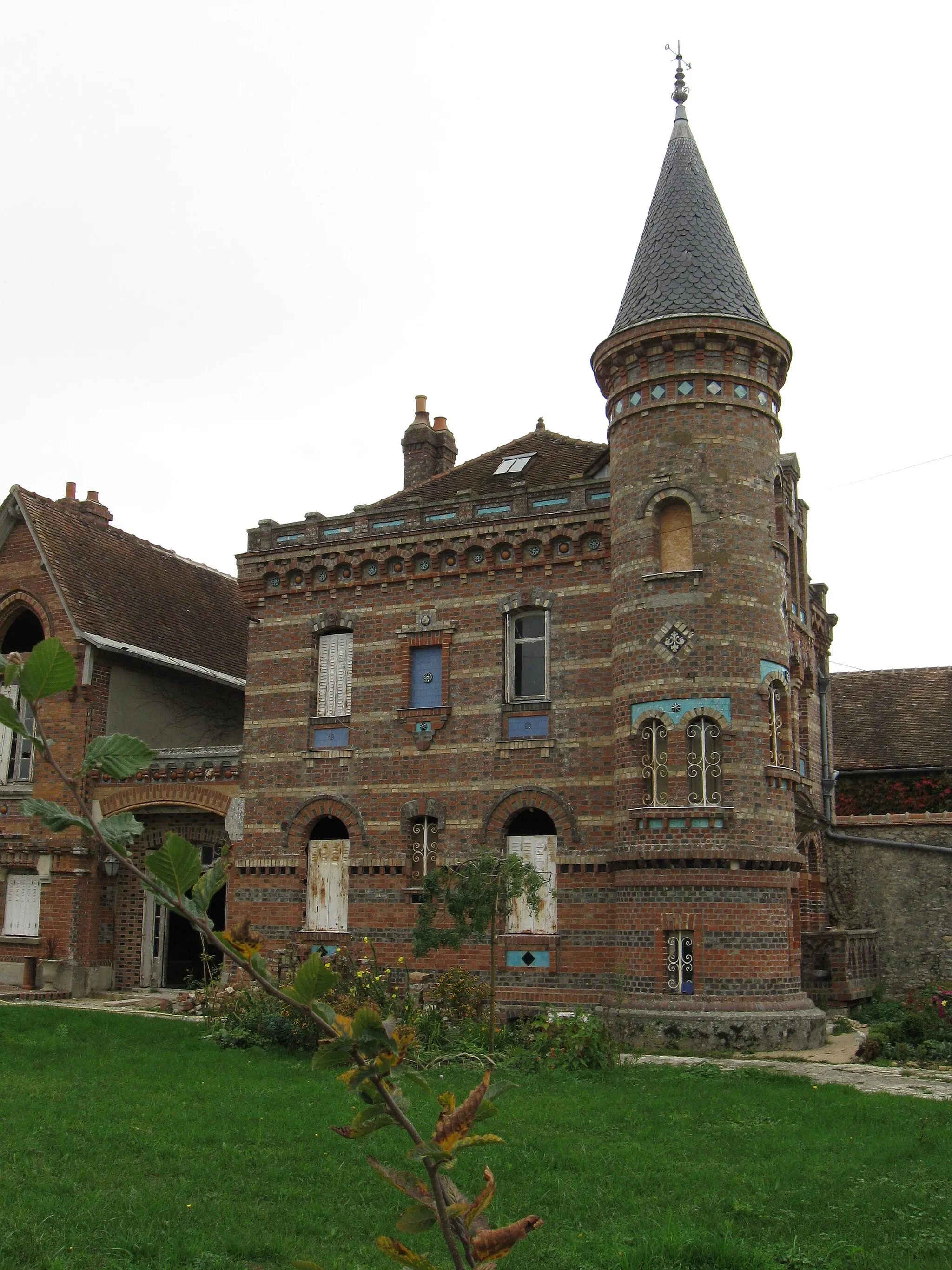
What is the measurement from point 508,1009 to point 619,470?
9.06m

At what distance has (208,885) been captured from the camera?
2916 mm

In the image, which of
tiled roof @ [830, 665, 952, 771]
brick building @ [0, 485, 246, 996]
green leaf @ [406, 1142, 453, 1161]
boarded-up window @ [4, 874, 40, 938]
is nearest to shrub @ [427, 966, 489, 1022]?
brick building @ [0, 485, 246, 996]

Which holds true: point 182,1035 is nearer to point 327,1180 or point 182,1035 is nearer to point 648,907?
point 648,907

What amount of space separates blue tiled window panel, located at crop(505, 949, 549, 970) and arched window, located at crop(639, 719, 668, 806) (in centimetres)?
330

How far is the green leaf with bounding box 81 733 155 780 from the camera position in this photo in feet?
9.80

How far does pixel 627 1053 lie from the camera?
17422mm

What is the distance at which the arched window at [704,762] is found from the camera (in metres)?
18.8

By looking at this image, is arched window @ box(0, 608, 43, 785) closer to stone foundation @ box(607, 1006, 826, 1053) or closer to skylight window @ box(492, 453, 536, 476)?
skylight window @ box(492, 453, 536, 476)

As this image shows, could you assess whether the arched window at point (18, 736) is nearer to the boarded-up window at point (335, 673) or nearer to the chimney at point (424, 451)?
the boarded-up window at point (335, 673)

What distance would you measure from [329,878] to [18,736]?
7626 millimetres

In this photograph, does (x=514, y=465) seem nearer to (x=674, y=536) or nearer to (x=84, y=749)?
(x=674, y=536)

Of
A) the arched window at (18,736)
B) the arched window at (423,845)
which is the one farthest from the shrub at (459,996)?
the arched window at (18,736)

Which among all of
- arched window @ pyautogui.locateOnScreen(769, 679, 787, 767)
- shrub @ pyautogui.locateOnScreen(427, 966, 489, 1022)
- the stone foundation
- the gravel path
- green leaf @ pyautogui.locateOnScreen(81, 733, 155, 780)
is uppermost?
arched window @ pyautogui.locateOnScreen(769, 679, 787, 767)

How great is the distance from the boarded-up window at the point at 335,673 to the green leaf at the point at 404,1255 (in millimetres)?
19930
